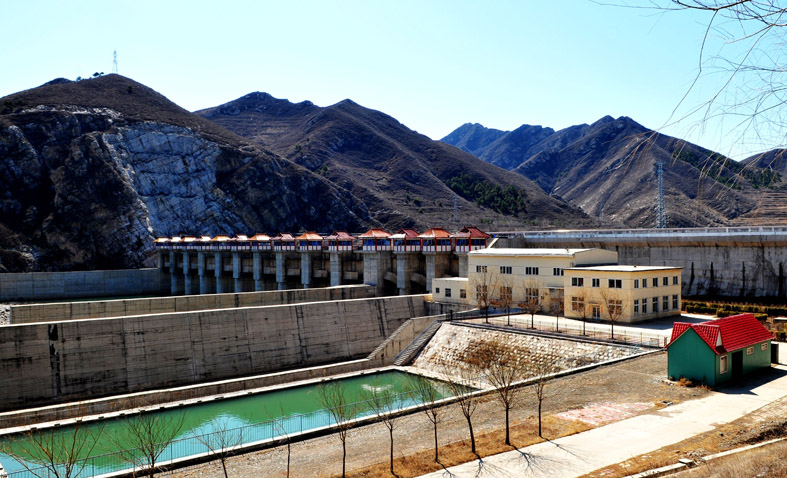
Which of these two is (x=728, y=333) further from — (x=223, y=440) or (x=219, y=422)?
(x=219, y=422)

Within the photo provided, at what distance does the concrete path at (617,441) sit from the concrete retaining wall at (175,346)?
75.0ft

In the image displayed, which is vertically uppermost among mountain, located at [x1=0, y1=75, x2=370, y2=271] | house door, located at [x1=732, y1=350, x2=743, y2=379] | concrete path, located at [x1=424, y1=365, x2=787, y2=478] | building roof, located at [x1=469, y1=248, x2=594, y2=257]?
mountain, located at [x1=0, y1=75, x2=370, y2=271]

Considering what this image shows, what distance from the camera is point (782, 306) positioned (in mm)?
37125

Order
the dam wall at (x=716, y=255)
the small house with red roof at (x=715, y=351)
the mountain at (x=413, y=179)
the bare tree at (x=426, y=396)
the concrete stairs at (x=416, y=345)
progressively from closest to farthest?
the bare tree at (x=426, y=396)
the small house with red roof at (x=715, y=351)
the concrete stairs at (x=416, y=345)
the dam wall at (x=716, y=255)
the mountain at (x=413, y=179)

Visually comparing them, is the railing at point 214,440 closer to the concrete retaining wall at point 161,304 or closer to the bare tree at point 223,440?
the bare tree at point 223,440

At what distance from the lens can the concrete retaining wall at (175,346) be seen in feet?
94.3

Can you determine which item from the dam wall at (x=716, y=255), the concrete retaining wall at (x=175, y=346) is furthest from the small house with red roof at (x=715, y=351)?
the concrete retaining wall at (x=175, y=346)

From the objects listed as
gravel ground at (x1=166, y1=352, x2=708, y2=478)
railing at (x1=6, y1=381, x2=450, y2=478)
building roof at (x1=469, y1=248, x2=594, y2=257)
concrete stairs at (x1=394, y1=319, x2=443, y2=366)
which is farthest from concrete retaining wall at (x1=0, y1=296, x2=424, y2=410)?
gravel ground at (x1=166, y1=352, x2=708, y2=478)

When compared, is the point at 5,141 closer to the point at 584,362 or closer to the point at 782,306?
the point at 584,362

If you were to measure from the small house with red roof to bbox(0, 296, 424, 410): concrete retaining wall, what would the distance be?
22.5 metres

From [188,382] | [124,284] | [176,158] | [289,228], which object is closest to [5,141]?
[176,158]

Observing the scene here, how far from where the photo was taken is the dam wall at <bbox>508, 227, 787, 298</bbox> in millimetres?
40281

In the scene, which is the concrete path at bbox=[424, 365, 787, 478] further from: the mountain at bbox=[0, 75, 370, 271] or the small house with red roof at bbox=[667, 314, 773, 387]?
the mountain at bbox=[0, 75, 370, 271]

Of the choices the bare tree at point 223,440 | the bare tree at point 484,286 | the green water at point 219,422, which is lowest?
the green water at point 219,422
